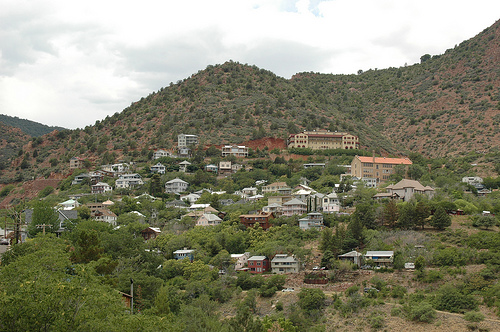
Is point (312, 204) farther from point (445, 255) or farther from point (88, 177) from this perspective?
point (88, 177)

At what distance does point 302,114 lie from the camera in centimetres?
11844

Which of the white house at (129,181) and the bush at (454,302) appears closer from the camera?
the bush at (454,302)

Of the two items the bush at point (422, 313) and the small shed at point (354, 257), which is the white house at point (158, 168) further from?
the bush at point (422, 313)

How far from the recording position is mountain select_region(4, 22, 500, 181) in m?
109

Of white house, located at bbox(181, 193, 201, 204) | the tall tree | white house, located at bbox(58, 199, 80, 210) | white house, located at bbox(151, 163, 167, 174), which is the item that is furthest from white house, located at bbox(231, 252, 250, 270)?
white house, located at bbox(151, 163, 167, 174)

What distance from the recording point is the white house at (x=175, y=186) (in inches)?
3388

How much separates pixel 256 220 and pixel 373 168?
26.4 metres

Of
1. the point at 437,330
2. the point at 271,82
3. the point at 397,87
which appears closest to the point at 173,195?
the point at 437,330

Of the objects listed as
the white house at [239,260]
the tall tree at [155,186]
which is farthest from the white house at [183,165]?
the white house at [239,260]

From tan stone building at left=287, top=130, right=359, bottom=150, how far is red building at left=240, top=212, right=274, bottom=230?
3943 cm

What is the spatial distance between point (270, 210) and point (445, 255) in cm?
2318

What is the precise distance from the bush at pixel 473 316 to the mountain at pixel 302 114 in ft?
176

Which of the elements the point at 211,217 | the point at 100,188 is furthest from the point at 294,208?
the point at 100,188

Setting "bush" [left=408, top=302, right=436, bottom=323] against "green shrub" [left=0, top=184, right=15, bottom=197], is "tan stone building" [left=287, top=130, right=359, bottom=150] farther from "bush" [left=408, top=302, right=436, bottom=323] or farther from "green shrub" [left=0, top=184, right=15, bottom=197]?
"bush" [left=408, top=302, right=436, bottom=323]
